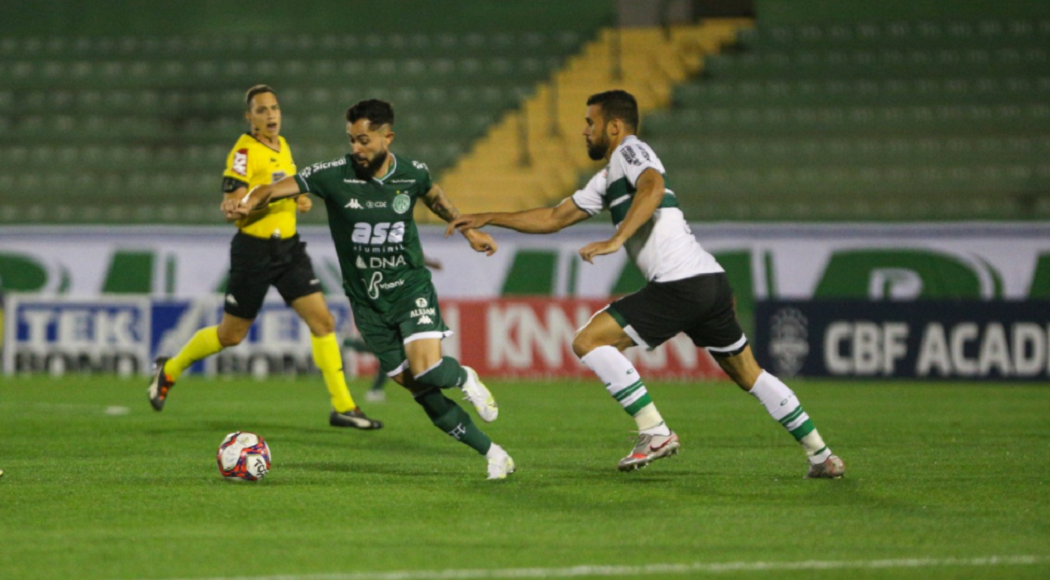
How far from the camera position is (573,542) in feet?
18.1

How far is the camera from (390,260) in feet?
24.8

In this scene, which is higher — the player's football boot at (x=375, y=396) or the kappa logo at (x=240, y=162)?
the kappa logo at (x=240, y=162)

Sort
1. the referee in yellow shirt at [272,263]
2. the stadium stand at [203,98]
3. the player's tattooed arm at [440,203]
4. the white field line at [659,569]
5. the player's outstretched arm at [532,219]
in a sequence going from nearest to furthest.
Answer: the white field line at [659,569], the player's outstretched arm at [532,219], the player's tattooed arm at [440,203], the referee in yellow shirt at [272,263], the stadium stand at [203,98]

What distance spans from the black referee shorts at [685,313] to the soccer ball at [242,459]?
2005 millimetres

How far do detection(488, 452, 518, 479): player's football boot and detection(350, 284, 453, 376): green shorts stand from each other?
0.72m

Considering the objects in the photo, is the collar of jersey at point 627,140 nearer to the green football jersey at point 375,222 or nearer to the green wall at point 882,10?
the green football jersey at point 375,222

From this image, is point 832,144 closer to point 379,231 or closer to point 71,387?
point 71,387

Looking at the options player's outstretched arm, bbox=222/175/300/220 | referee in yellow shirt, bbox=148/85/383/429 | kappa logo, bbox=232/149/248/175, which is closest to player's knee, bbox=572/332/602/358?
player's outstretched arm, bbox=222/175/300/220

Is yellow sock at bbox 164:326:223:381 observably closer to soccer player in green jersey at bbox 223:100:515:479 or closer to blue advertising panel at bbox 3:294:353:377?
soccer player in green jersey at bbox 223:100:515:479

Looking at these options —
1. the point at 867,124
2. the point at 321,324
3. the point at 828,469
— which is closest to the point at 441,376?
the point at 828,469

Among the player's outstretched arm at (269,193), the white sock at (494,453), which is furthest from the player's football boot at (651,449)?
the player's outstretched arm at (269,193)

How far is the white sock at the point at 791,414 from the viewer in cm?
742

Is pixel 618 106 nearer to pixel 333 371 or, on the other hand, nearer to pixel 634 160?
pixel 634 160

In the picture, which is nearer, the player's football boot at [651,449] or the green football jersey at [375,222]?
the player's football boot at [651,449]
